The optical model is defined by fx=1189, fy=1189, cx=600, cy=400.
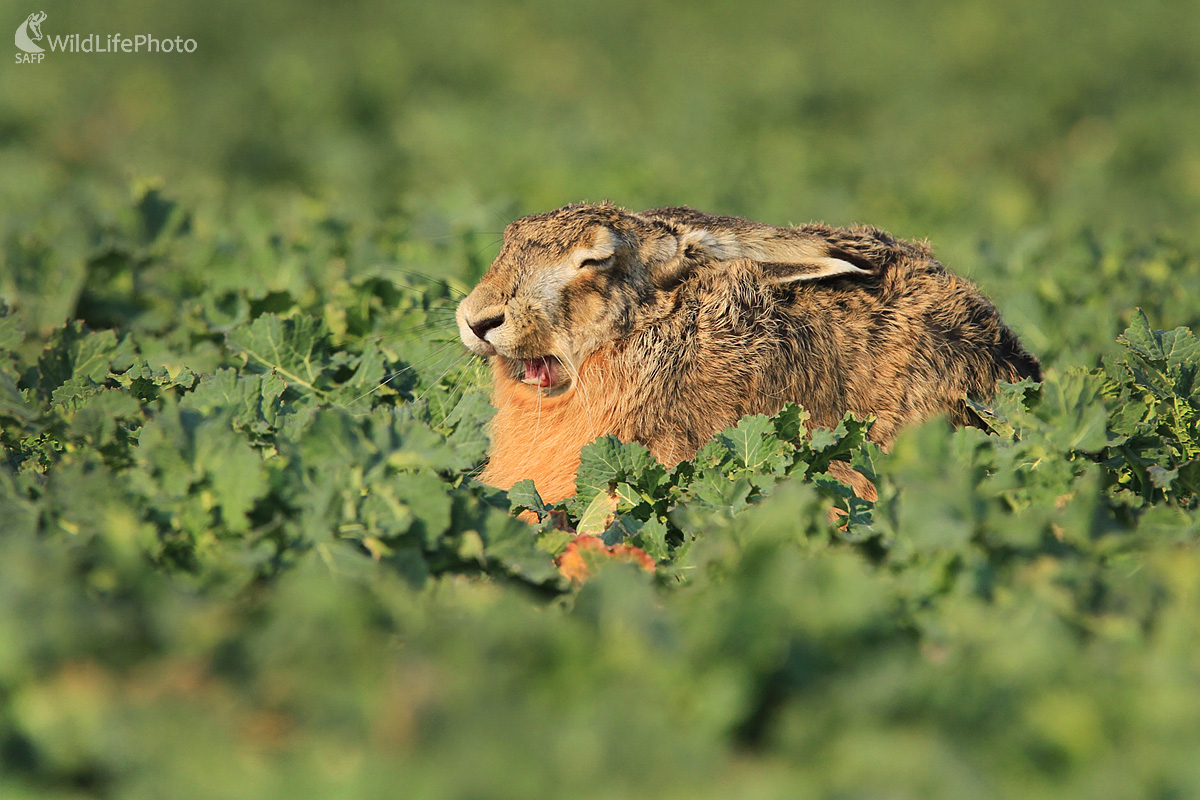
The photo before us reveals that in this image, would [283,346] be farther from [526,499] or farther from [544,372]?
[526,499]

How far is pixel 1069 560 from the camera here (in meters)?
2.92

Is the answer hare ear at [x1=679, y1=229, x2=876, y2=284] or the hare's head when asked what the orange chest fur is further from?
hare ear at [x1=679, y1=229, x2=876, y2=284]

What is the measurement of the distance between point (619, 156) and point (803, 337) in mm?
6571

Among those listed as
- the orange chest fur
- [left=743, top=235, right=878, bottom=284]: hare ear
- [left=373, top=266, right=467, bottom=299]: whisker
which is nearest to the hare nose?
the orange chest fur

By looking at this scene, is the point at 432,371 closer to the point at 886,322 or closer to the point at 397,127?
the point at 886,322

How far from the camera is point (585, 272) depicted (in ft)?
15.4

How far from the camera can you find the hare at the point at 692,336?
465 cm

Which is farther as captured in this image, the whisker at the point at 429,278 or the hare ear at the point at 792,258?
the whisker at the point at 429,278

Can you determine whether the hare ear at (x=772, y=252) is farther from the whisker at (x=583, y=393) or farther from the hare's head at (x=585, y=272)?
the whisker at (x=583, y=393)

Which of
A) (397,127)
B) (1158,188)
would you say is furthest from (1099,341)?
(397,127)

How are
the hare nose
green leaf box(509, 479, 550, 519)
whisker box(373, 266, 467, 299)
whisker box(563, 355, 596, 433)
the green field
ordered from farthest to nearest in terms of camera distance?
whisker box(373, 266, 467, 299) → whisker box(563, 355, 596, 433) → the hare nose → green leaf box(509, 479, 550, 519) → the green field

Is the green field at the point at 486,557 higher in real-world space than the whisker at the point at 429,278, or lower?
lower

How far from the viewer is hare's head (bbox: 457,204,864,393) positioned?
4.65m

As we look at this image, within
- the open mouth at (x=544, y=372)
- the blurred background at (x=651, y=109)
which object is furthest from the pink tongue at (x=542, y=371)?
the blurred background at (x=651, y=109)
